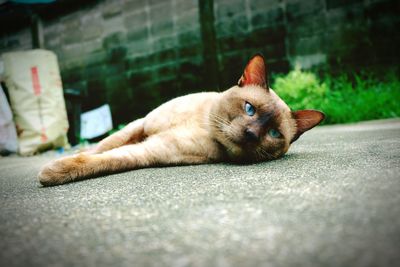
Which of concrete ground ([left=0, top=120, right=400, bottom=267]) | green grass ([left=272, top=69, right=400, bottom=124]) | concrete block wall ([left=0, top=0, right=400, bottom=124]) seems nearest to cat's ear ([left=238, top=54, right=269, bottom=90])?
concrete ground ([left=0, top=120, right=400, bottom=267])

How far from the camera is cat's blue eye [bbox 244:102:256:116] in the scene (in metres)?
1.50

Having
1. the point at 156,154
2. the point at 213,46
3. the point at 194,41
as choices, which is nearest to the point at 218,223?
the point at 156,154

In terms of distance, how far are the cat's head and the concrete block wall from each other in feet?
9.81

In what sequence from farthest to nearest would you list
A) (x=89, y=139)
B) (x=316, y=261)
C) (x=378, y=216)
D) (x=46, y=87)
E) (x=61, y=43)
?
(x=61, y=43)
(x=89, y=139)
(x=46, y=87)
(x=378, y=216)
(x=316, y=261)

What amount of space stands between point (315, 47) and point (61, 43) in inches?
183

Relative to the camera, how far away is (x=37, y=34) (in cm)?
Result: 593

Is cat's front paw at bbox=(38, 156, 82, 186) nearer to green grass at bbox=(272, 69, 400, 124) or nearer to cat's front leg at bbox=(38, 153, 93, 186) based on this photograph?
cat's front leg at bbox=(38, 153, 93, 186)

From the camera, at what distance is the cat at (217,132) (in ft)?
4.59

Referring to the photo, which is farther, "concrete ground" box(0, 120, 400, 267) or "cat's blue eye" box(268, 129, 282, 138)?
"cat's blue eye" box(268, 129, 282, 138)

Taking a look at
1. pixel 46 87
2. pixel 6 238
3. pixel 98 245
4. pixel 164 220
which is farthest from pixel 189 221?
pixel 46 87

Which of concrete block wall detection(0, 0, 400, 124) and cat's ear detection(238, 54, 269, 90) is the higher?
concrete block wall detection(0, 0, 400, 124)

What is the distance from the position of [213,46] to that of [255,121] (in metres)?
3.51

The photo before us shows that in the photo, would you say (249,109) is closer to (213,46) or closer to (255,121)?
(255,121)

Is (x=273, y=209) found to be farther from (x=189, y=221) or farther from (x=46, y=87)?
(x=46, y=87)
